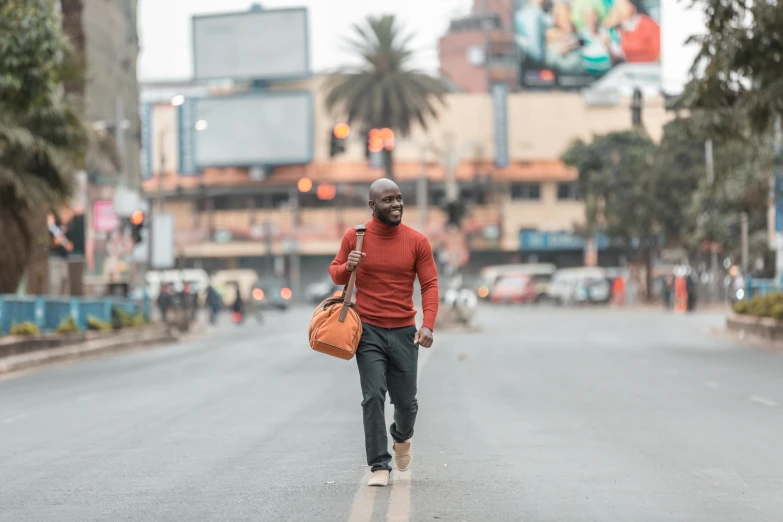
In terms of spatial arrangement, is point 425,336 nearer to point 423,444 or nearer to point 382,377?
point 382,377

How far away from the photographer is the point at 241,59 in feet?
314

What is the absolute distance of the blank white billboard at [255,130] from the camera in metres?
95.8

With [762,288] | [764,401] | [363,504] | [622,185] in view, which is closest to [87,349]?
[762,288]

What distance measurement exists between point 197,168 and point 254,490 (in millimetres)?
90171

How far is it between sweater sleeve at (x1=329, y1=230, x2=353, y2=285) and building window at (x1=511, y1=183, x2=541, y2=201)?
318 feet

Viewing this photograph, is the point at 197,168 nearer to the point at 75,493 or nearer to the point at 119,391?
the point at 119,391

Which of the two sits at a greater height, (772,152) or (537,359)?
→ (772,152)

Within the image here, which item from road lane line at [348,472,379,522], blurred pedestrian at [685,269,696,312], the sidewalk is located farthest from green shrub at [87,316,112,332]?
blurred pedestrian at [685,269,696,312]

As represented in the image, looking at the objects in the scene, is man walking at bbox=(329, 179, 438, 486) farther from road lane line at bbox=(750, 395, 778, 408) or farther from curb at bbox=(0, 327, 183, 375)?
curb at bbox=(0, 327, 183, 375)

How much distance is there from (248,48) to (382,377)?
8806 cm

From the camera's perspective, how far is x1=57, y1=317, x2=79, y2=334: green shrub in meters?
32.0

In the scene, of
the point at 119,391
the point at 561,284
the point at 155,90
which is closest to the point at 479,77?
the point at 155,90

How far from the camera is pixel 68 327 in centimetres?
3241

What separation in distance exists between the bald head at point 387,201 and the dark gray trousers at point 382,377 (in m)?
0.69
